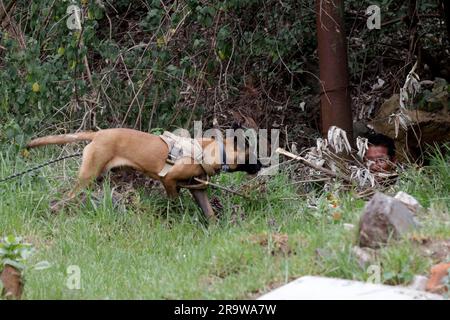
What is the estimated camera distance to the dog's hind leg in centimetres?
874

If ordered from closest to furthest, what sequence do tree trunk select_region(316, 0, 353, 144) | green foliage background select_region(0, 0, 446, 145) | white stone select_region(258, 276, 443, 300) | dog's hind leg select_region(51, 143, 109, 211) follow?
white stone select_region(258, 276, 443, 300), dog's hind leg select_region(51, 143, 109, 211), tree trunk select_region(316, 0, 353, 144), green foliage background select_region(0, 0, 446, 145)

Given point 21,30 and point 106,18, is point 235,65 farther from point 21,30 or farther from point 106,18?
point 21,30

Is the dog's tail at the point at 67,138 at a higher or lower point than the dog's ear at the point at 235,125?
lower

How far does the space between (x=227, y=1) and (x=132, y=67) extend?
1774 millimetres

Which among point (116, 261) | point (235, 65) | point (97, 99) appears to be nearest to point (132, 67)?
point (97, 99)

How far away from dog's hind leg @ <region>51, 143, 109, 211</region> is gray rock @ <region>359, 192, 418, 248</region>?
3.70 metres

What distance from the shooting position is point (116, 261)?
7434 mm

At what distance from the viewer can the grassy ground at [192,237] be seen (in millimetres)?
5789

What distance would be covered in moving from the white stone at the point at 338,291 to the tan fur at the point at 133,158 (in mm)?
3413

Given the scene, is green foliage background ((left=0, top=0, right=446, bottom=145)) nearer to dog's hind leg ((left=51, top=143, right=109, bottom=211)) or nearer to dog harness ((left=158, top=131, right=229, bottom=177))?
dog's hind leg ((left=51, top=143, right=109, bottom=211))

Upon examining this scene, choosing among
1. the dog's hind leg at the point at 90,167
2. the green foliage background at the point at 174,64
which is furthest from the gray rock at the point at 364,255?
the green foliage background at the point at 174,64

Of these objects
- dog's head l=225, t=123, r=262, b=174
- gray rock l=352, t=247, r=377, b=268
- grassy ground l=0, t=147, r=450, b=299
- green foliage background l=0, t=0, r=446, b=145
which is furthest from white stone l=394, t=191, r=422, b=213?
green foliage background l=0, t=0, r=446, b=145

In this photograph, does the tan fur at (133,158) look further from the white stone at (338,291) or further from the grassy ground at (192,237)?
the white stone at (338,291)

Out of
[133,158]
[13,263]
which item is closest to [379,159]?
[133,158]
